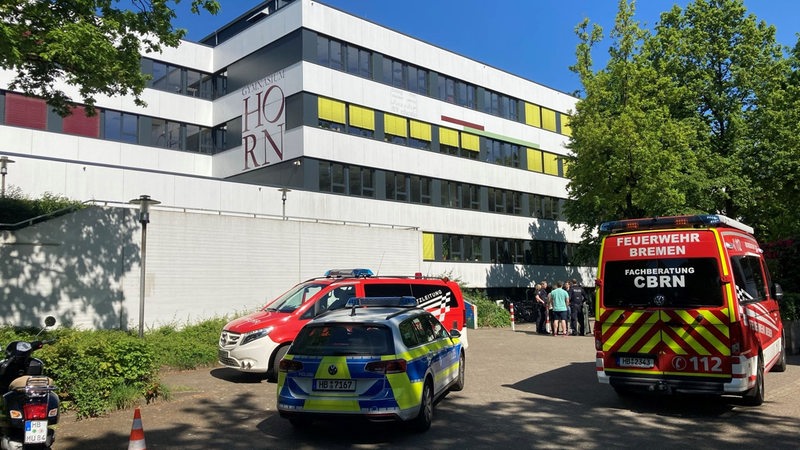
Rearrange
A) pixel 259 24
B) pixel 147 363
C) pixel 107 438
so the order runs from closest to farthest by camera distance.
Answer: pixel 107 438
pixel 147 363
pixel 259 24

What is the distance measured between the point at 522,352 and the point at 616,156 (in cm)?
1134

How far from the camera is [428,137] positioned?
32094 mm

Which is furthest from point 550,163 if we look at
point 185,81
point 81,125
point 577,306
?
point 81,125

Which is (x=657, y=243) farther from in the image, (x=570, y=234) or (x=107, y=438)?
(x=570, y=234)

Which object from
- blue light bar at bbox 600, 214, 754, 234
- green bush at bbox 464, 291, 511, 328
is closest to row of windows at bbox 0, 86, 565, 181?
green bush at bbox 464, 291, 511, 328

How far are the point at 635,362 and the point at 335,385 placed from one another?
458 centimetres

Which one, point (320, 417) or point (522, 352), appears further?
point (522, 352)

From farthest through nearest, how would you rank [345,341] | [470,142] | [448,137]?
[470,142]
[448,137]
[345,341]

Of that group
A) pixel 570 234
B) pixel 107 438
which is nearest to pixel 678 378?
pixel 107 438

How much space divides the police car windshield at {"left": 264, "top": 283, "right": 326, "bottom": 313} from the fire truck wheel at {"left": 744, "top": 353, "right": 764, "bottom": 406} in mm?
7831

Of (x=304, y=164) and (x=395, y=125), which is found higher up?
(x=395, y=125)

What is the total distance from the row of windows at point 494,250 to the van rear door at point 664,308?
69.9 ft

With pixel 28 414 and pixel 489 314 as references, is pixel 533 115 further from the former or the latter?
pixel 28 414

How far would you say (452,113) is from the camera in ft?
110
